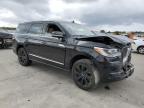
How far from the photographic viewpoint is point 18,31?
21.4 ft

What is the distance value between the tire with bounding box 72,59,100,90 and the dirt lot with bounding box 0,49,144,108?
18 centimetres

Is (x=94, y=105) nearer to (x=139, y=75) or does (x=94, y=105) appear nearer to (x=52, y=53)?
(x=52, y=53)

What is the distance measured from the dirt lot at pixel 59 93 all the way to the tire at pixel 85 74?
0.18m

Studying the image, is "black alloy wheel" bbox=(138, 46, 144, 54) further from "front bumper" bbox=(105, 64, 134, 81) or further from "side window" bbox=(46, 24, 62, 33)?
"side window" bbox=(46, 24, 62, 33)

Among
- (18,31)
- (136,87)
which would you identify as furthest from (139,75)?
(18,31)

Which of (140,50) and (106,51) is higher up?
(106,51)

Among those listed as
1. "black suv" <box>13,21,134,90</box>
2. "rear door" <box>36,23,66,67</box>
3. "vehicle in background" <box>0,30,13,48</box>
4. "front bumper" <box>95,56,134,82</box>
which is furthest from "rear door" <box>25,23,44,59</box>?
"vehicle in background" <box>0,30,13,48</box>

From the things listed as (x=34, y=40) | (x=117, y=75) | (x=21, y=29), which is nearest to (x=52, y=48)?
(x=34, y=40)

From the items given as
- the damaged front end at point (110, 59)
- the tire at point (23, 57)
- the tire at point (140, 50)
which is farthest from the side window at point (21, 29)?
the tire at point (140, 50)

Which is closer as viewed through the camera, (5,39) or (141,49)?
(5,39)

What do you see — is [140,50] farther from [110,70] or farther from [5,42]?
[5,42]

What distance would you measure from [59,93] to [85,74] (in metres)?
0.79

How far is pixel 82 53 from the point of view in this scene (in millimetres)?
3973

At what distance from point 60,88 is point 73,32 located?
156 centimetres
